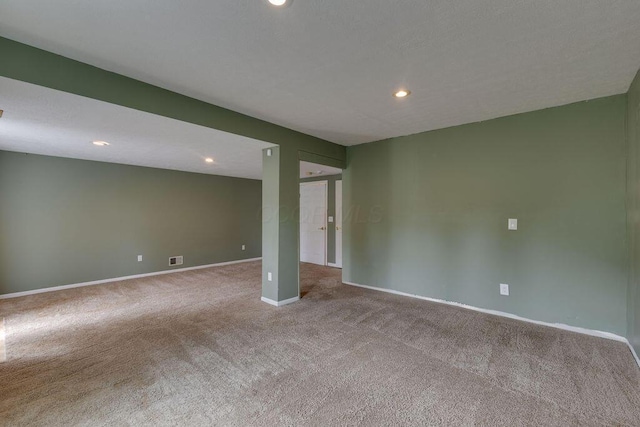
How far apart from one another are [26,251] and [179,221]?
2319 mm

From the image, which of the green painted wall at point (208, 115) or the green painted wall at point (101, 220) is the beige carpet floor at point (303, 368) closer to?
the green painted wall at point (208, 115)

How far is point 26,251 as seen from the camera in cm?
431

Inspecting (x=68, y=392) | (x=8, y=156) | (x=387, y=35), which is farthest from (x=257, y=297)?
(x=8, y=156)

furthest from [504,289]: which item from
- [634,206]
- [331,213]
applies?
[331,213]

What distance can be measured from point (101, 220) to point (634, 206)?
7197 millimetres

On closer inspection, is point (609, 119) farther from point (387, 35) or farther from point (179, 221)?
point (179, 221)

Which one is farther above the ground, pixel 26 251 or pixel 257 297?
pixel 26 251

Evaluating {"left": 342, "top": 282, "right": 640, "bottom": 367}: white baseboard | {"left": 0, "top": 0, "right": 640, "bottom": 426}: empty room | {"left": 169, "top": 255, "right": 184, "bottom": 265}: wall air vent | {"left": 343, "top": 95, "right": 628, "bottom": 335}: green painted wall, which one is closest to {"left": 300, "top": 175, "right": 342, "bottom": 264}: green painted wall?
{"left": 0, "top": 0, "right": 640, "bottom": 426}: empty room

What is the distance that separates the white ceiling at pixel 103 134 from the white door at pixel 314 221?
1761 millimetres

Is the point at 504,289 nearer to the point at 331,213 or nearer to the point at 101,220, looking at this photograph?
the point at 331,213

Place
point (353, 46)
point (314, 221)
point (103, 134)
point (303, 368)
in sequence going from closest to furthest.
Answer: point (353, 46)
point (303, 368)
point (103, 134)
point (314, 221)

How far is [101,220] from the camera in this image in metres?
5.00

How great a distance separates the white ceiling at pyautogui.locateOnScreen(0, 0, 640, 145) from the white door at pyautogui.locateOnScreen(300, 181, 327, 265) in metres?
3.69

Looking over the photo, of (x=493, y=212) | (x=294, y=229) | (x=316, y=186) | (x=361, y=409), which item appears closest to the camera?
(x=361, y=409)
